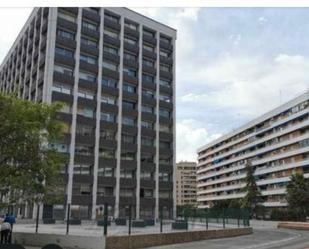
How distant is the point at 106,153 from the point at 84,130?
5.19 meters

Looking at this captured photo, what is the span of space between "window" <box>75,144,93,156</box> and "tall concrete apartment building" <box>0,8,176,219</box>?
0.15 metres

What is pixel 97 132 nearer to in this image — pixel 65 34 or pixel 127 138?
pixel 127 138

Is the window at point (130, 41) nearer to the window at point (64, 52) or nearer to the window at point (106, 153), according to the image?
the window at point (64, 52)

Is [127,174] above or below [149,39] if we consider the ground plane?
below

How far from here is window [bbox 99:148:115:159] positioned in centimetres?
7150

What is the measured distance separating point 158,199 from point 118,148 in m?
11.4

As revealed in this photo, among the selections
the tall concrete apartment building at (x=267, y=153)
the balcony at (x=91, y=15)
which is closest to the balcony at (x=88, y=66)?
the balcony at (x=91, y=15)

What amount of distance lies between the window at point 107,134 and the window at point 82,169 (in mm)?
5824

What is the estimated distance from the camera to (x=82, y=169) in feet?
225

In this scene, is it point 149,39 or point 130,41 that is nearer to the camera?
point 130,41

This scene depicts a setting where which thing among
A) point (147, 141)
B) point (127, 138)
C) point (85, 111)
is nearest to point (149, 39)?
point (147, 141)

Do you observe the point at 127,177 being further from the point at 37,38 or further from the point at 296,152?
the point at 296,152

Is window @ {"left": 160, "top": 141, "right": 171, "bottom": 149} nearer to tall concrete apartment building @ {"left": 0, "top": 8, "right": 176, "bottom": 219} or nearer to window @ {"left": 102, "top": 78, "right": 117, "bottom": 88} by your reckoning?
tall concrete apartment building @ {"left": 0, "top": 8, "right": 176, "bottom": 219}

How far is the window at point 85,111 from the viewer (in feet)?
232
